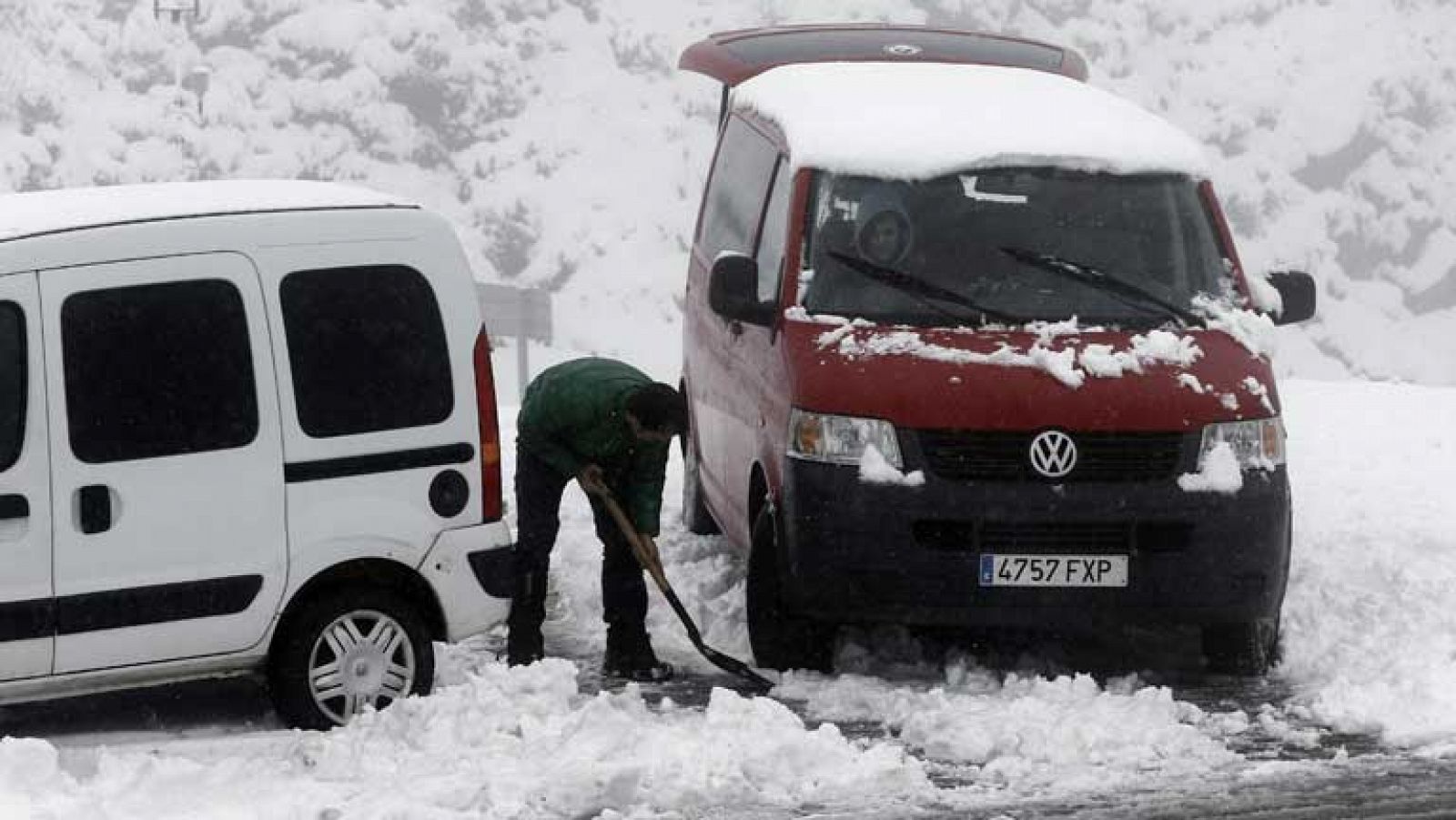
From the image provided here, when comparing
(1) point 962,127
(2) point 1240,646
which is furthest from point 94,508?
(2) point 1240,646

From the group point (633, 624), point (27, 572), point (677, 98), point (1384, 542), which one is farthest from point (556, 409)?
point (677, 98)

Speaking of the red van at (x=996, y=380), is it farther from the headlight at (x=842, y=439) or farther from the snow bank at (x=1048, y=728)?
the snow bank at (x=1048, y=728)

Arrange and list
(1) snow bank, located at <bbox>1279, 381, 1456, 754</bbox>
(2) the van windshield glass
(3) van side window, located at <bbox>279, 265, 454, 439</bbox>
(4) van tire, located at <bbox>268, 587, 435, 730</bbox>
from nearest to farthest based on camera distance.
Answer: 1. (3) van side window, located at <bbox>279, 265, 454, 439</bbox>
2. (4) van tire, located at <bbox>268, 587, 435, 730</bbox>
3. (1) snow bank, located at <bbox>1279, 381, 1456, 754</bbox>
4. (2) the van windshield glass

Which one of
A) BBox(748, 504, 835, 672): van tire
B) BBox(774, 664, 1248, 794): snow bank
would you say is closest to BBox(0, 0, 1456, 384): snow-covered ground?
BBox(748, 504, 835, 672): van tire

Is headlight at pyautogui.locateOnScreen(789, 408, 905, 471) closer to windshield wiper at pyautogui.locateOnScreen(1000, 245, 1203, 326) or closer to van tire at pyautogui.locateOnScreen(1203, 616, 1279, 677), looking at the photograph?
windshield wiper at pyautogui.locateOnScreen(1000, 245, 1203, 326)

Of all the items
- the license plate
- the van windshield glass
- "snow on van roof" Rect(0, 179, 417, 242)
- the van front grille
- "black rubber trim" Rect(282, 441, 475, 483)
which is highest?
"snow on van roof" Rect(0, 179, 417, 242)

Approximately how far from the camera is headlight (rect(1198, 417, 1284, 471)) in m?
8.07

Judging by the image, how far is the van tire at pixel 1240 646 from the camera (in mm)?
8438

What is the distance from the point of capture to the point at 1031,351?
8133 mm

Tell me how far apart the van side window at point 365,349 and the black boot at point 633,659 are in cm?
141

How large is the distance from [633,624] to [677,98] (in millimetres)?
29146

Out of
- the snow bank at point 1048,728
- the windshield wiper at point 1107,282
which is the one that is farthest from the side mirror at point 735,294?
the snow bank at point 1048,728

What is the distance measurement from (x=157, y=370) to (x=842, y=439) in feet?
7.50

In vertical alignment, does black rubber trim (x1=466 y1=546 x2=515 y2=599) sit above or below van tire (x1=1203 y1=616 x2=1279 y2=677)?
above
